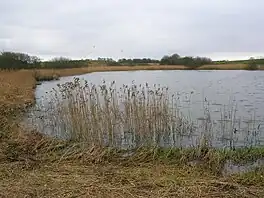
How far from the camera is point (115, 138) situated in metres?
9.85

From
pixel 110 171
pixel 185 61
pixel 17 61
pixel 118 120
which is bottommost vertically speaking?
pixel 110 171

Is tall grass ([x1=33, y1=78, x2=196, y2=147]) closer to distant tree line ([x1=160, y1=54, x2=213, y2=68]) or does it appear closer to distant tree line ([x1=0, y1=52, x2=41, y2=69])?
distant tree line ([x1=0, y1=52, x2=41, y2=69])

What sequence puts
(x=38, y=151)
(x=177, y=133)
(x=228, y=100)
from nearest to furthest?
(x=38, y=151), (x=177, y=133), (x=228, y=100)

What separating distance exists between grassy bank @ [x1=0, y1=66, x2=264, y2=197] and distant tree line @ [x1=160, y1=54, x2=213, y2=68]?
55130 mm

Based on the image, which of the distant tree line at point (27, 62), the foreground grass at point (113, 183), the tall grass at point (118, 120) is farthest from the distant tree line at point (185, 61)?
the foreground grass at point (113, 183)

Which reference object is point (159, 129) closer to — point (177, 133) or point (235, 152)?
point (177, 133)

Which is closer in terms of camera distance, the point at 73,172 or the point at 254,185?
the point at 254,185

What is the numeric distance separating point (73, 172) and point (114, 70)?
54.7 metres

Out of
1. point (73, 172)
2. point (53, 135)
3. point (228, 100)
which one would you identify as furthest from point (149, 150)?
point (228, 100)

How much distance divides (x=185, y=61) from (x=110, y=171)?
58791mm

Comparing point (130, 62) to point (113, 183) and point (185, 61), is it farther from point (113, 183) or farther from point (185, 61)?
point (113, 183)

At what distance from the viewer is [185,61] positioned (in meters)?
63.9

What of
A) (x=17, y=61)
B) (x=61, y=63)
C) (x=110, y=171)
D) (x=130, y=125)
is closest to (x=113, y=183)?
(x=110, y=171)

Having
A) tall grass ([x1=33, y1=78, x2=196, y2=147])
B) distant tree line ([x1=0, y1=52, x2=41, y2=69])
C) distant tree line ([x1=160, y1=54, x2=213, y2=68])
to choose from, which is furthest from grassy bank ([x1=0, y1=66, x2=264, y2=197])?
distant tree line ([x1=160, y1=54, x2=213, y2=68])
